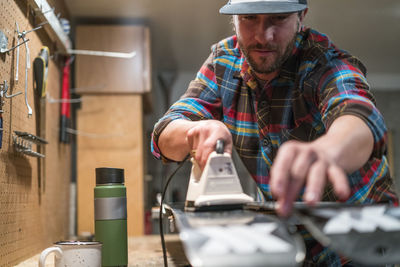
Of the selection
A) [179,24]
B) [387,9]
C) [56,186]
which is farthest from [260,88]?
[387,9]

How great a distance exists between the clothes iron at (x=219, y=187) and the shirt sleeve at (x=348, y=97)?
0.24 m

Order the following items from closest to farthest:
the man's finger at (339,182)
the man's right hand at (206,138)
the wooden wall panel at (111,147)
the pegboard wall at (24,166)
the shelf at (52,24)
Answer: the man's finger at (339,182), the man's right hand at (206,138), the pegboard wall at (24,166), the shelf at (52,24), the wooden wall panel at (111,147)

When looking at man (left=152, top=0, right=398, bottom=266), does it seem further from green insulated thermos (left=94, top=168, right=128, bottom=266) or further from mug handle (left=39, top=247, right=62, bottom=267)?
mug handle (left=39, top=247, right=62, bottom=267)

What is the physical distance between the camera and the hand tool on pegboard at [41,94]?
179cm

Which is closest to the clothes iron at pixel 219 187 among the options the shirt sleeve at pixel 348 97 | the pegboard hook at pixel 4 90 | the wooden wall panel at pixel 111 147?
the shirt sleeve at pixel 348 97

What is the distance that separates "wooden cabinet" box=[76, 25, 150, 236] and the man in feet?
4.91

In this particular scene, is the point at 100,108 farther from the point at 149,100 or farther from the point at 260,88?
the point at 260,88

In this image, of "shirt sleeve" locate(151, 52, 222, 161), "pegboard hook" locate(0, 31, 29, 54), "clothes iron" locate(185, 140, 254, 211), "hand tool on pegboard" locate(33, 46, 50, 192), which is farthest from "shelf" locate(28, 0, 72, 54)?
"clothes iron" locate(185, 140, 254, 211)

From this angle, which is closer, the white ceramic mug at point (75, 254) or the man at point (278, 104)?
the man at point (278, 104)

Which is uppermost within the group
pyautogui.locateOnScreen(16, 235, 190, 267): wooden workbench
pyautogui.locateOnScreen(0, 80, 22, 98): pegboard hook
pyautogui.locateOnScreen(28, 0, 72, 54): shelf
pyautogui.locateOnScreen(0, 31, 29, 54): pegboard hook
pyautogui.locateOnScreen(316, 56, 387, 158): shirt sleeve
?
pyautogui.locateOnScreen(28, 0, 72, 54): shelf

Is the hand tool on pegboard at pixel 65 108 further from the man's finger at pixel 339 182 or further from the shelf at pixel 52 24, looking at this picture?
the man's finger at pixel 339 182

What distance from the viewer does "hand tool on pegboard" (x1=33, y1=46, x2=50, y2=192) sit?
1790mm

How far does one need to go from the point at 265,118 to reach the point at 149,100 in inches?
80.5

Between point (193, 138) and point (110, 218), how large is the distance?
338 millimetres
